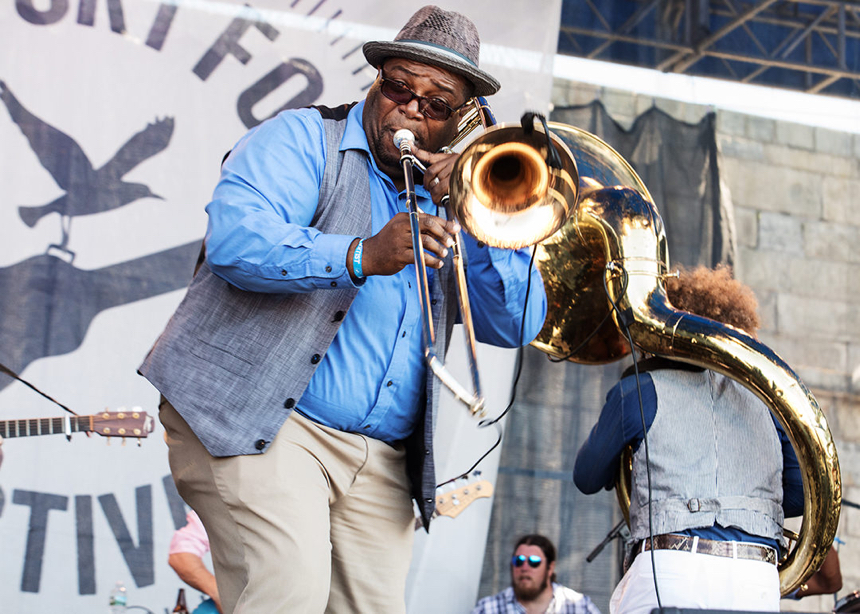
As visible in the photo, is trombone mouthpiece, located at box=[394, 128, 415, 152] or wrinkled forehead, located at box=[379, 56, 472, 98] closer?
trombone mouthpiece, located at box=[394, 128, 415, 152]

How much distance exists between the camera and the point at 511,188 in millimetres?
2051

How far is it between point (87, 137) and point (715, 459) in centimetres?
294

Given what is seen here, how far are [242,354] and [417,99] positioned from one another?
73 cm

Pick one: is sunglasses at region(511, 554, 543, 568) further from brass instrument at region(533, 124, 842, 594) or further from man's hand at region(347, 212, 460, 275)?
man's hand at region(347, 212, 460, 275)

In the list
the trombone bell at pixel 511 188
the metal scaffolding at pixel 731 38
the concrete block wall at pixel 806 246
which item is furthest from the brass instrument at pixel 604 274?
the concrete block wall at pixel 806 246

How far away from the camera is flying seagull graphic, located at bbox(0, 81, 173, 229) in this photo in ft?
12.7

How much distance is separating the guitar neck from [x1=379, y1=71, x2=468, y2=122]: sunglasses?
2168 millimetres

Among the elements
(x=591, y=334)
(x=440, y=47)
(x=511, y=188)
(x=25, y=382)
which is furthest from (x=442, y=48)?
(x=25, y=382)

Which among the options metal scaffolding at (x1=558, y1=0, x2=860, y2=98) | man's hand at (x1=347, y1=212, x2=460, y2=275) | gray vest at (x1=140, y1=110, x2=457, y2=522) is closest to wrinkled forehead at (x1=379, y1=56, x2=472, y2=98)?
gray vest at (x1=140, y1=110, x2=457, y2=522)

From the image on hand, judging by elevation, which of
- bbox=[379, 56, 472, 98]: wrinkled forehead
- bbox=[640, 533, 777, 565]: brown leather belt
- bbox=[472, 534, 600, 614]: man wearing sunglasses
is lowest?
bbox=[472, 534, 600, 614]: man wearing sunglasses

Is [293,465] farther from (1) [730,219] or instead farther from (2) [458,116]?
(1) [730,219]

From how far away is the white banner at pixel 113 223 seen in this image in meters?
3.71

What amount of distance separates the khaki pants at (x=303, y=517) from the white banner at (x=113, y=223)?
2020 mm

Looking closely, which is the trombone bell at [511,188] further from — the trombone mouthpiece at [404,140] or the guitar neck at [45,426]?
the guitar neck at [45,426]
